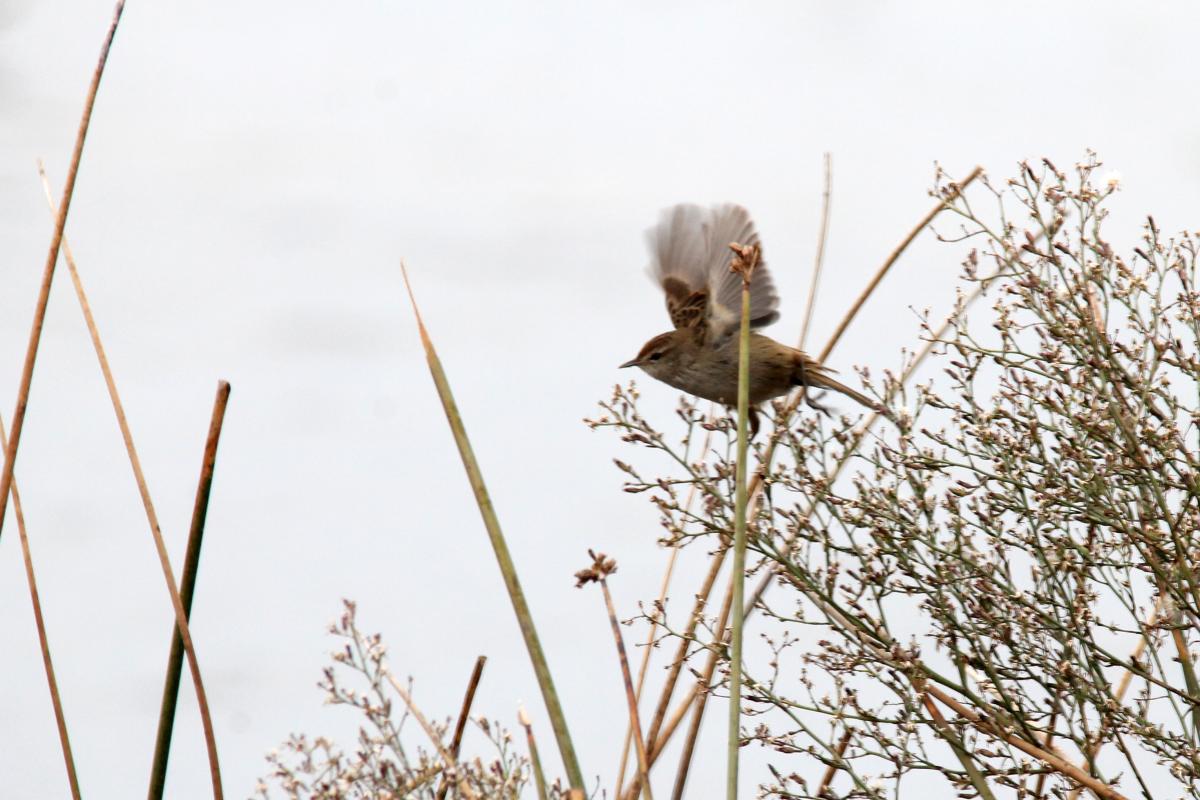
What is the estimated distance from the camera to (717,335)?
2721 mm

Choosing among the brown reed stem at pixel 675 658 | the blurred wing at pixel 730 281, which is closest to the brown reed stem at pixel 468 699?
the brown reed stem at pixel 675 658

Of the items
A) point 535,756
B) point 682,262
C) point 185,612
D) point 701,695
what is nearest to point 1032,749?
point 701,695

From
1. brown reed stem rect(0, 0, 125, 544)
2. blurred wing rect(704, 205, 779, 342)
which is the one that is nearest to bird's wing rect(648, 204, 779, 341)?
blurred wing rect(704, 205, 779, 342)

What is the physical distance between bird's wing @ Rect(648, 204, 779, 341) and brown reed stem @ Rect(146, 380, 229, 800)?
119cm

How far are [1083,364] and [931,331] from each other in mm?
267

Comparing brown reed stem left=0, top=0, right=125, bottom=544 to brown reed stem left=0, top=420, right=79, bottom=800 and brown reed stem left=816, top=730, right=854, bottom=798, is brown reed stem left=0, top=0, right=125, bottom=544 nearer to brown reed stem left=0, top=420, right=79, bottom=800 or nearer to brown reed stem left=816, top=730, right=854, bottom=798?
brown reed stem left=0, top=420, right=79, bottom=800

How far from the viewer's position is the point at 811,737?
1.97 meters

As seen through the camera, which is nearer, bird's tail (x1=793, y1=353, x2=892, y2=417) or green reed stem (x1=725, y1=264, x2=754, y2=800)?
green reed stem (x1=725, y1=264, x2=754, y2=800)

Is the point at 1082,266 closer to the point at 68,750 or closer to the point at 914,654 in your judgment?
the point at 914,654

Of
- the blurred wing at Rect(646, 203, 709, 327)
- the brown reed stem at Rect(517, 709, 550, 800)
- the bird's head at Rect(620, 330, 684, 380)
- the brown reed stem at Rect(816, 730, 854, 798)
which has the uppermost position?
the blurred wing at Rect(646, 203, 709, 327)

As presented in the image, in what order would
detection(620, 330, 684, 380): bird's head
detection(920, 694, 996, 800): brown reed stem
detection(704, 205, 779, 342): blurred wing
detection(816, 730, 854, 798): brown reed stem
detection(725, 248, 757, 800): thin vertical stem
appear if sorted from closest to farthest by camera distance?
1. detection(725, 248, 757, 800): thin vertical stem
2. detection(920, 694, 996, 800): brown reed stem
3. detection(816, 730, 854, 798): brown reed stem
4. detection(704, 205, 779, 342): blurred wing
5. detection(620, 330, 684, 380): bird's head

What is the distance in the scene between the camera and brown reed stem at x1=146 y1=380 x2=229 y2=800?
60.6 inches

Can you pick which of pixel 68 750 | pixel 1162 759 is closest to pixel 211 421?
pixel 68 750

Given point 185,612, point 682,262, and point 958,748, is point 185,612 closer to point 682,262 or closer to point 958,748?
point 958,748
